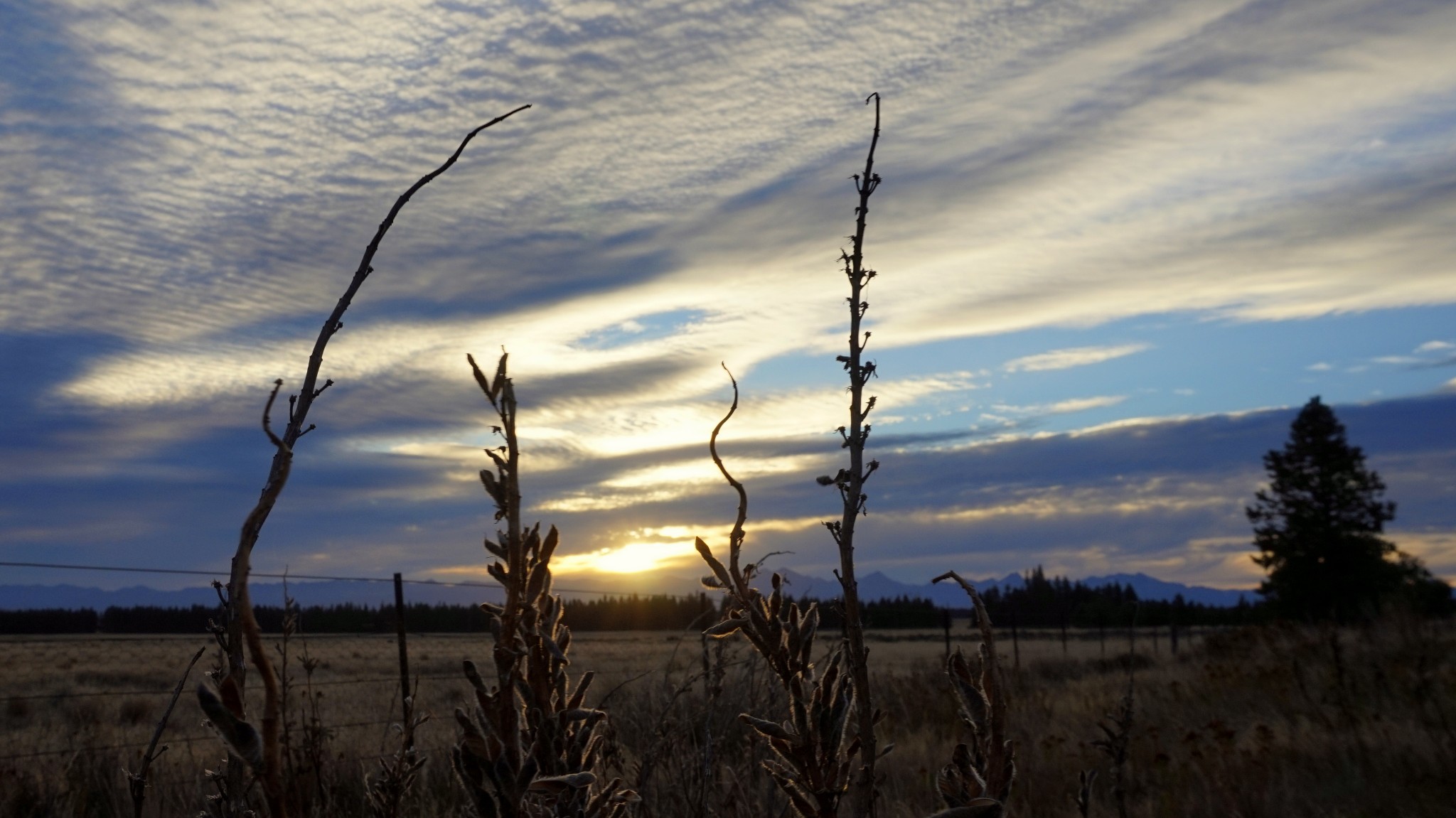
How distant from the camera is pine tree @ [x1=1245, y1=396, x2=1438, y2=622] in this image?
44.6 meters

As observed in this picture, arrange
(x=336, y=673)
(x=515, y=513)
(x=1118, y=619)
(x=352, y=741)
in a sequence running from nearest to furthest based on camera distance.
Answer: (x=515, y=513), (x=352, y=741), (x=336, y=673), (x=1118, y=619)

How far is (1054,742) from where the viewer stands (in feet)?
30.6

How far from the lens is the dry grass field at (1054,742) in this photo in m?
4.45

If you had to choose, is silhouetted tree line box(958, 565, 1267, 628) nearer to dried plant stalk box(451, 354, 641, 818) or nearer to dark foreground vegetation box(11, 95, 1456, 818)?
dark foreground vegetation box(11, 95, 1456, 818)

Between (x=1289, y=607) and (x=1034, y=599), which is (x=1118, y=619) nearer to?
(x=1034, y=599)

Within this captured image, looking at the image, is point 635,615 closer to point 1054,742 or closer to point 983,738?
point 1054,742

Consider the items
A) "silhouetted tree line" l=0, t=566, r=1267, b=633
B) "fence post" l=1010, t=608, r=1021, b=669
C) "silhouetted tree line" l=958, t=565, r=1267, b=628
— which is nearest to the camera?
"fence post" l=1010, t=608, r=1021, b=669

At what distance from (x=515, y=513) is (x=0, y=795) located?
9.66m

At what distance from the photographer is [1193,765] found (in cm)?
774

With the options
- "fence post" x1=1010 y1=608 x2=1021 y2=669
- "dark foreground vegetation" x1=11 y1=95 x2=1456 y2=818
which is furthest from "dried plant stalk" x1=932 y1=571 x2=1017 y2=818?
"fence post" x1=1010 y1=608 x2=1021 y2=669

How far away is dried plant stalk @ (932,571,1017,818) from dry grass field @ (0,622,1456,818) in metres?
1.74

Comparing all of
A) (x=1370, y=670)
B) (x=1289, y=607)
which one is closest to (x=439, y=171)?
(x=1370, y=670)

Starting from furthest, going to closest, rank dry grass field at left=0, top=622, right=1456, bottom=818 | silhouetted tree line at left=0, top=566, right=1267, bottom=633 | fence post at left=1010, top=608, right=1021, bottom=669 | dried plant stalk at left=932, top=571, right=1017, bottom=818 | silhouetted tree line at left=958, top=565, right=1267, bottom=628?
silhouetted tree line at left=958, top=565, right=1267, bottom=628
silhouetted tree line at left=0, top=566, right=1267, bottom=633
fence post at left=1010, top=608, right=1021, bottom=669
dry grass field at left=0, top=622, right=1456, bottom=818
dried plant stalk at left=932, top=571, right=1017, bottom=818

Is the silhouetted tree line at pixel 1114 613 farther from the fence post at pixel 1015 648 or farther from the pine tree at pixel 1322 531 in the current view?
the fence post at pixel 1015 648
